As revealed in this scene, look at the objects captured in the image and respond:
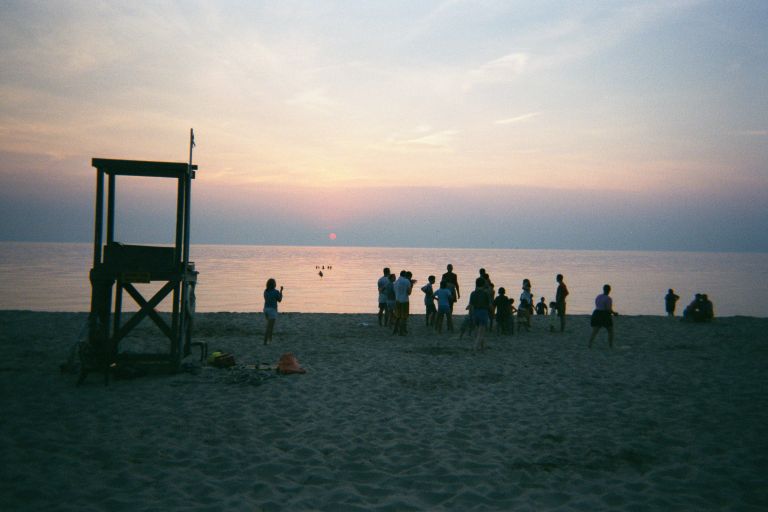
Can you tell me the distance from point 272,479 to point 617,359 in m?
9.26

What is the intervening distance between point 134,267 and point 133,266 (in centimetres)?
3

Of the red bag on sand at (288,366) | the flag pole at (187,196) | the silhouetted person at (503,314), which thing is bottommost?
the red bag on sand at (288,366)

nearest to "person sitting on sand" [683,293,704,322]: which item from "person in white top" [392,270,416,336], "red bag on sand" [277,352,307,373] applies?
"person in white top" [392,270,416,336]

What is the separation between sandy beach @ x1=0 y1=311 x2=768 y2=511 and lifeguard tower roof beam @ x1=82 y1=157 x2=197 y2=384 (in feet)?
2.65

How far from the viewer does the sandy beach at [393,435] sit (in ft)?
15.3

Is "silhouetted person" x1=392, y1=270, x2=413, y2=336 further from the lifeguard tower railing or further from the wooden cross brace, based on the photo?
the wooden cross brace

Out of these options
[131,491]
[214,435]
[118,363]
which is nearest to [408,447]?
[214,435]

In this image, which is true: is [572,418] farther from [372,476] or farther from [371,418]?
[372,476]

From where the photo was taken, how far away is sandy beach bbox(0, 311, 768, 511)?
183 inches

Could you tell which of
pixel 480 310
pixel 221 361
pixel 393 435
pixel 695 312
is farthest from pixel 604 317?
pixel 221 361

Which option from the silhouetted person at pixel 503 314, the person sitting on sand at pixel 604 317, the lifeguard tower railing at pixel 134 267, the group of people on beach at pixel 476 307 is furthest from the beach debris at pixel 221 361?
the person sitting on sand at pixel 604 317

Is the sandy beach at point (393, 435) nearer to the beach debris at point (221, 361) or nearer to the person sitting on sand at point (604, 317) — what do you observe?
the beach debris at point (221, 361)

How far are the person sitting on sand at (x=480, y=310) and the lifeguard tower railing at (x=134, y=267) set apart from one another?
682cm

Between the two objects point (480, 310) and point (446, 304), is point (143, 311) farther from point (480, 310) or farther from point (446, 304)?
point (446, 304)
